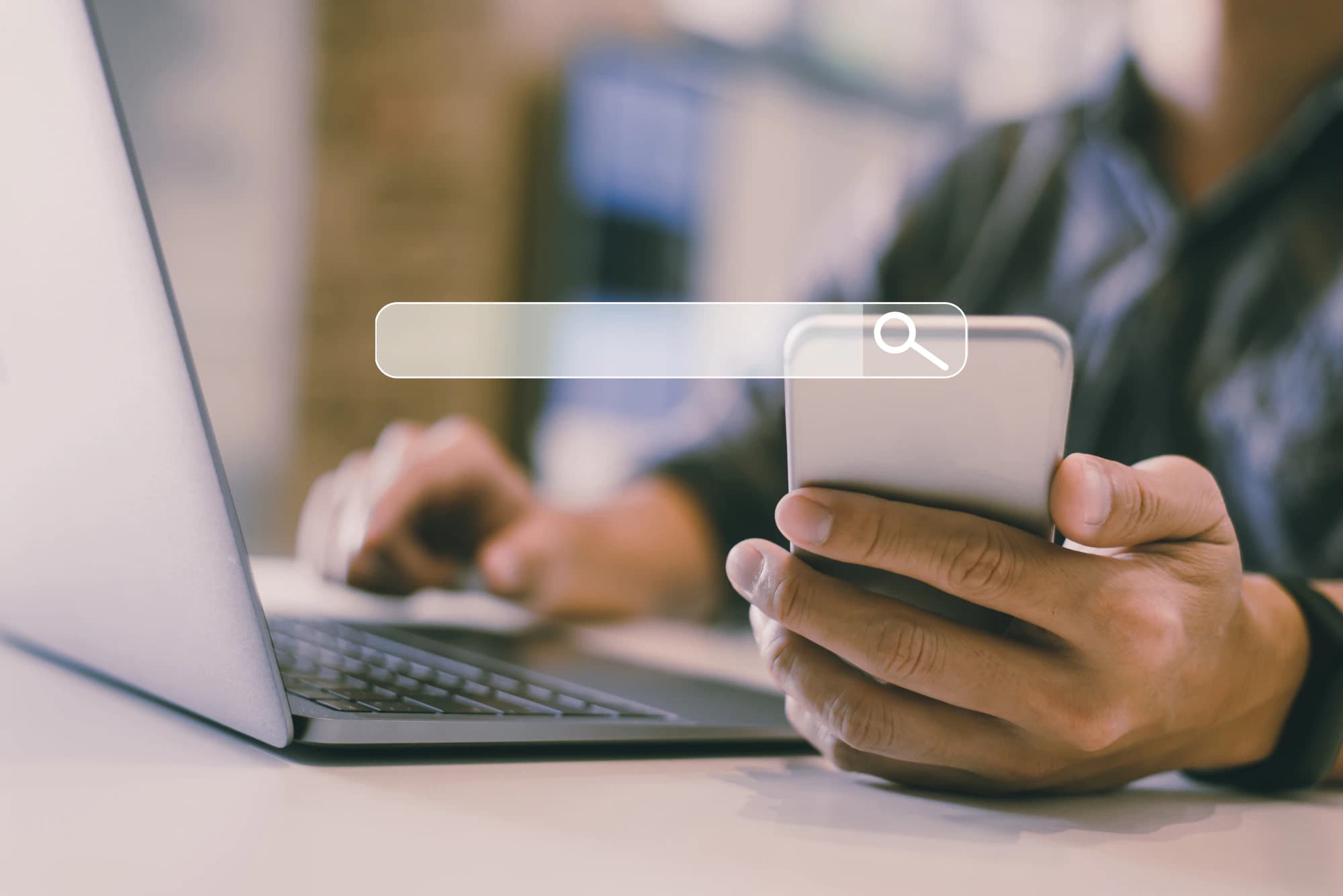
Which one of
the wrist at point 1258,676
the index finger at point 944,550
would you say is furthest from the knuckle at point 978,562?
the wrist at point 1258,676

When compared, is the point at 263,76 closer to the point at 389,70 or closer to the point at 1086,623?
the point at 389,70

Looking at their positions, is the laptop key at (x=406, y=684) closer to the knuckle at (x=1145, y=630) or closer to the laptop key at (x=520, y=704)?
the laptop key at (x=520, y=704)

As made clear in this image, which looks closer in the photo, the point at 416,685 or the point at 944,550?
the point at 944,550

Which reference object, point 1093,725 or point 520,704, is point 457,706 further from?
point 1093,725

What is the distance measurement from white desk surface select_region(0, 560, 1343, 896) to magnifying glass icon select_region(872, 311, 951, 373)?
0.14m

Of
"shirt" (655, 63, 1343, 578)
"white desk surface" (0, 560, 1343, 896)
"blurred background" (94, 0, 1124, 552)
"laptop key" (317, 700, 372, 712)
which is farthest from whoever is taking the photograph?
"blurred background" (94, 0, 1124, 552)

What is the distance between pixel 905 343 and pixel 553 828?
169 mm

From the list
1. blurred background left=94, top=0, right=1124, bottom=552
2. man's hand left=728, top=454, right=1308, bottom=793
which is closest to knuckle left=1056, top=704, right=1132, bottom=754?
man's hand left=728, top=454, right=1308, bottom=793

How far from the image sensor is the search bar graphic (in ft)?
0.96

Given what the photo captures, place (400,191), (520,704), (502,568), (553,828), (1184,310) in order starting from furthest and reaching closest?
(400,191), (1184,310), (502,568), (520,704), (553,828)

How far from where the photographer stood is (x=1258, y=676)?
380 millimetres

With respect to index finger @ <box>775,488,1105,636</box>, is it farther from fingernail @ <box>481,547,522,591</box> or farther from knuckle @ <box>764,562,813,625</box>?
fingernail @ <box>481,547,522,591</box>

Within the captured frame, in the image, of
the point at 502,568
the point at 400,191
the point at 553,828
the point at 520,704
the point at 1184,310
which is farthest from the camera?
the point at 400,191

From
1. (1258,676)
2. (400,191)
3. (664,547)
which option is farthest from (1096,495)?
(400,191)
